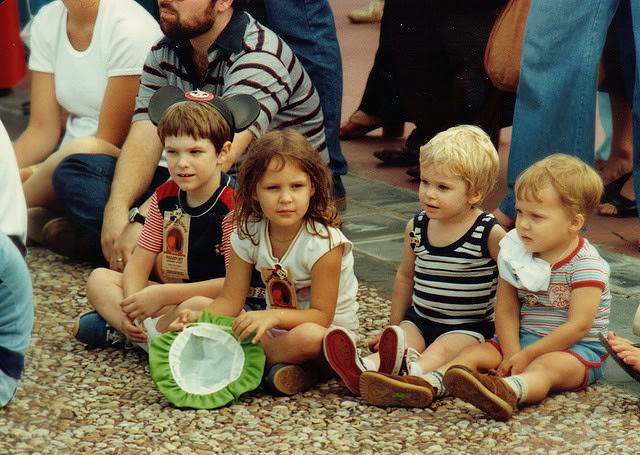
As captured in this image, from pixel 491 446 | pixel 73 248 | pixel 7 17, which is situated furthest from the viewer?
pixel 7 17

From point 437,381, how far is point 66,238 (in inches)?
79.8

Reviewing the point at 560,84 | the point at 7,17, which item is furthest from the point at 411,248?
the point at 7,17

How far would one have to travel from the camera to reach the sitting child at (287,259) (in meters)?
3.61

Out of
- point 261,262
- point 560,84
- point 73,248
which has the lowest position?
point 73,248

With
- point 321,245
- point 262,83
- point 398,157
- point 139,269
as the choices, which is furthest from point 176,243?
point 398,157

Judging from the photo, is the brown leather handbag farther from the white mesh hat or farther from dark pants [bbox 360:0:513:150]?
the white mesh hat

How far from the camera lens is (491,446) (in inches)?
128

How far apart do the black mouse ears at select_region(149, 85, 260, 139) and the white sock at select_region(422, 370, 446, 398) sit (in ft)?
3.48

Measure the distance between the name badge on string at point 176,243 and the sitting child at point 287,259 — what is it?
27 centimetres

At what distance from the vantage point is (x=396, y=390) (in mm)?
3461

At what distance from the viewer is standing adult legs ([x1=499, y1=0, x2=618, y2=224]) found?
15.3 ft

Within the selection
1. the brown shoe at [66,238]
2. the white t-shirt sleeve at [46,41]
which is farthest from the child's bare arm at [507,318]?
the white t-shirt sleeve at [46,41]

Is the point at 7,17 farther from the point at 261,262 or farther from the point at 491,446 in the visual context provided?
the point at 491,446

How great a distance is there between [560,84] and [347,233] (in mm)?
1063
